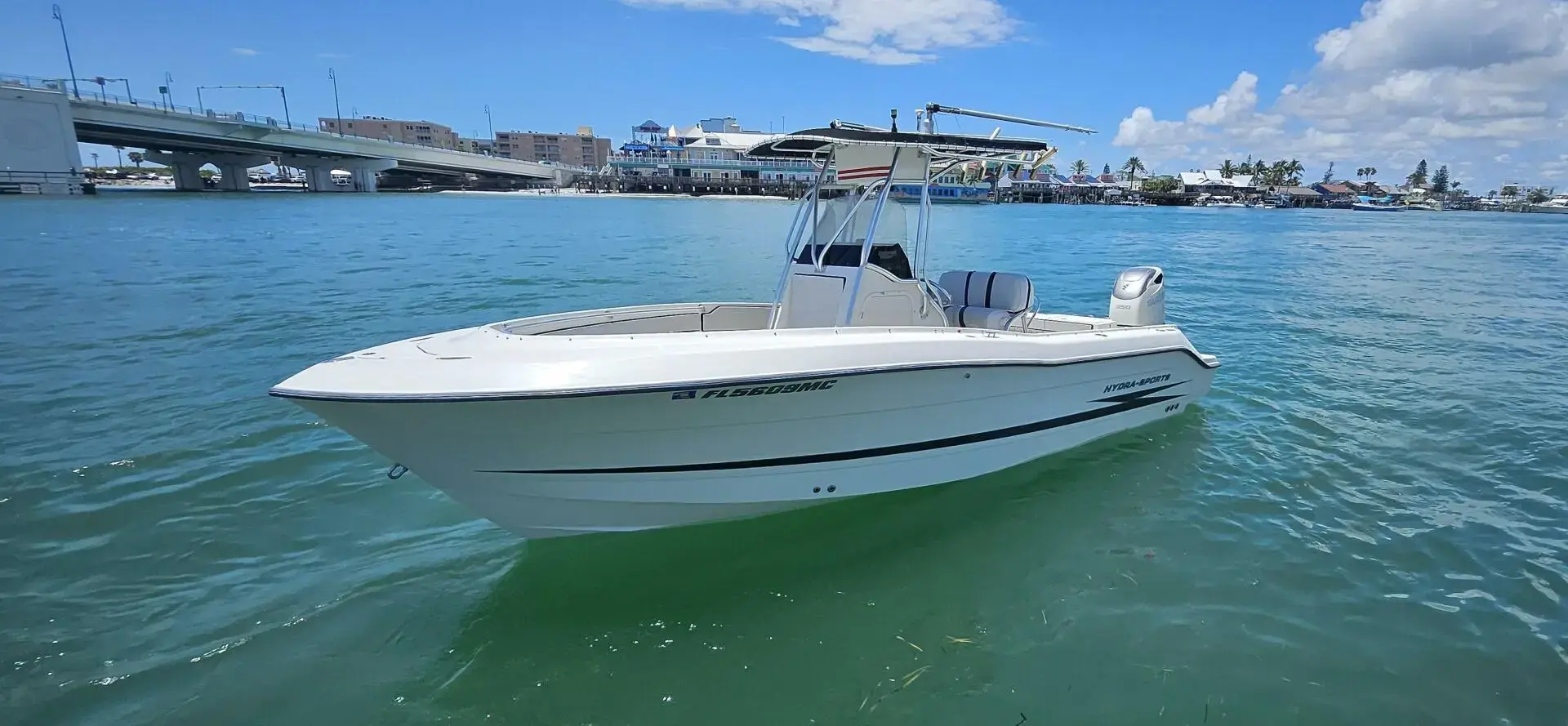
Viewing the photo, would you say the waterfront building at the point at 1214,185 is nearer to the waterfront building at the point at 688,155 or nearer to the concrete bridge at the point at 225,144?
the waterfront building at the point at 688,155

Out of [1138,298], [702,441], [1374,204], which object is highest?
[1374,204]

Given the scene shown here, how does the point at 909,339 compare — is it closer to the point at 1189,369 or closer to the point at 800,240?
the point at 800,240

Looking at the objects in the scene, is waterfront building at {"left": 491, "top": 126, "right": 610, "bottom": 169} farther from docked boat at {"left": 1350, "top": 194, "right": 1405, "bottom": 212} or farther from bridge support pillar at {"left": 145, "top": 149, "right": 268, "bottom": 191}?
Answer: docked boat at {"left": 1350, "top": 194, "right": 1405, "bottom": 212}

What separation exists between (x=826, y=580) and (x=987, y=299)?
3490 mm

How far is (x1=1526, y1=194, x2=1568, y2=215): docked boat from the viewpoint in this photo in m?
114

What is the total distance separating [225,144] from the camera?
63969 mm

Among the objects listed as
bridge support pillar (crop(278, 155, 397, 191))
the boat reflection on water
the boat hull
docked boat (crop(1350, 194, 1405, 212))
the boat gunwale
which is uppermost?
bridge support pillar (crop(278, 155, 397, 191))

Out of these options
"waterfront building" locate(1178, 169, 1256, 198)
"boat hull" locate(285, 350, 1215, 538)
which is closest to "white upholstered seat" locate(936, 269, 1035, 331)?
"boat hull" locate(285, 350, 1215, 538)

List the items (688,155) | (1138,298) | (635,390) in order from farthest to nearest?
1. (688,155)
2. (1138,298)
3. (635,390)

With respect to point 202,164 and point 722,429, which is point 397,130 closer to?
point 202,164

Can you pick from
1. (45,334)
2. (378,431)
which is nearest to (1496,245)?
(378,431)

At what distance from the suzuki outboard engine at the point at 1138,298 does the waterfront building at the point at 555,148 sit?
562ft

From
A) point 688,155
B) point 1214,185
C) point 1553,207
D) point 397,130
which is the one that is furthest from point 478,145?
point 1553,207

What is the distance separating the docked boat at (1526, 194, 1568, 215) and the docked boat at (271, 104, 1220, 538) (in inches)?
6229
